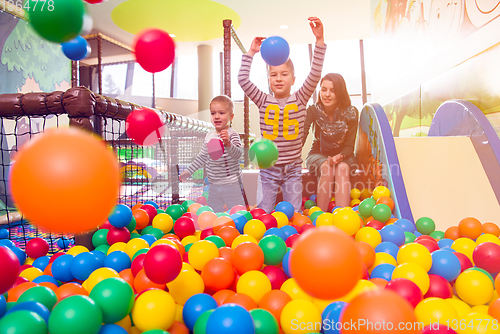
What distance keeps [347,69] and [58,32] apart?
7.04m

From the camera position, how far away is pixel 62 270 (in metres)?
0.95

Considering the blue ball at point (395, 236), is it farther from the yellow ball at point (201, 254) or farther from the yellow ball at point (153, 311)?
the yellow ball at point (153, 311)

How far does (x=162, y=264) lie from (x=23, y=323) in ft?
0.81

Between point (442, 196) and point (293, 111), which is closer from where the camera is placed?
point (442, 196)

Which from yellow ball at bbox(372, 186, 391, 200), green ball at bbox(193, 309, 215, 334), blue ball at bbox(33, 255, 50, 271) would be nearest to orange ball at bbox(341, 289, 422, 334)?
green ball at bbox(193, 309, 215, 334)

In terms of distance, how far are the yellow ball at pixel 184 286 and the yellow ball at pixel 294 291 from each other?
235 mm

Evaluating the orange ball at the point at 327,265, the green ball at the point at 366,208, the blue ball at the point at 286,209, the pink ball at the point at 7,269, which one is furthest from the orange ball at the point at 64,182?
the green ball at the point at 366,208

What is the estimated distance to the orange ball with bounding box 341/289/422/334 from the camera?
431 millimetres

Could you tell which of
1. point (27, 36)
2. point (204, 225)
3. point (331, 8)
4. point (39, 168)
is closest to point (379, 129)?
point (204, 225)

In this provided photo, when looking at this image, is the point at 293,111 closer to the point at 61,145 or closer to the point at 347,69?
the point at 61,145

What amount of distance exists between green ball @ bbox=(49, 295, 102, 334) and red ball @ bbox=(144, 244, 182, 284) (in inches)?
5.2

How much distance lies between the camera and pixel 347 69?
6891 millimetres

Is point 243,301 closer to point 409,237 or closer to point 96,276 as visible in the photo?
point 96,276

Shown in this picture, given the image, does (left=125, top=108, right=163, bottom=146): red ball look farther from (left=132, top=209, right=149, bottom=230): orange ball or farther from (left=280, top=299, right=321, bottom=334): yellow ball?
(left=132, top=209, right=149, bottom=230): orange ball
